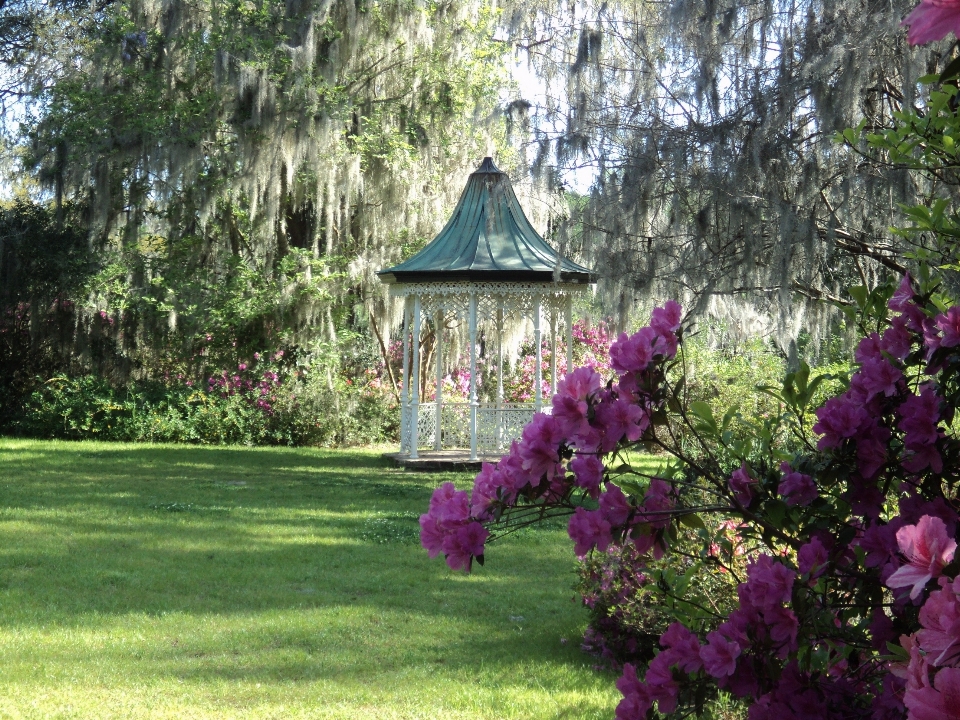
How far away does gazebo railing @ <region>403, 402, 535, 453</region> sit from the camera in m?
14.4

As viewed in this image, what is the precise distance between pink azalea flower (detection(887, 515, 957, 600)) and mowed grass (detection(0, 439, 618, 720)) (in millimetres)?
3374

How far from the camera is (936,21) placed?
3.36 ft

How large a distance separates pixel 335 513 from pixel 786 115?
5.35 meters

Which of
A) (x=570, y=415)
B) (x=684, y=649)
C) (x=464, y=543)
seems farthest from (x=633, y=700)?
(x=570, y=415)

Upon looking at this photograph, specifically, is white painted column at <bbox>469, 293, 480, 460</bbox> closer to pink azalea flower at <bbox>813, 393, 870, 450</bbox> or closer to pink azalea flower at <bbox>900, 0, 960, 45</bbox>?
pink azalea flower at <bbox>813, 393, 870, 450</bbox>

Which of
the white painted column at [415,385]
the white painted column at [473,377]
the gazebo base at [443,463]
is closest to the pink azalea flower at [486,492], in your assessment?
the white painted column at [473,377]

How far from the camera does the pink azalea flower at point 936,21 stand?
102 cm

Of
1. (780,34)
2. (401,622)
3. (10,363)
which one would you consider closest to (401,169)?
(10,363)

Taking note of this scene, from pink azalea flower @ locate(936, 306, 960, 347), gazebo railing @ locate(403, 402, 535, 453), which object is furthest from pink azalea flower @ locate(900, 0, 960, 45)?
gazebo railing @ locate(403, 402, 535, 453)

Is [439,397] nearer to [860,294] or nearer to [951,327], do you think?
[860,294]

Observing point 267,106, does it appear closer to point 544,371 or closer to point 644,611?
point 544,371

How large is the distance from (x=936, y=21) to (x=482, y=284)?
12.5 m

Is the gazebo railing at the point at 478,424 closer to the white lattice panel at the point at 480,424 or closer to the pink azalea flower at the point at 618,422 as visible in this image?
the white lattice panel at the point at 480,424

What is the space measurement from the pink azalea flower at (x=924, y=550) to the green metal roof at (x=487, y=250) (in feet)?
38.4
